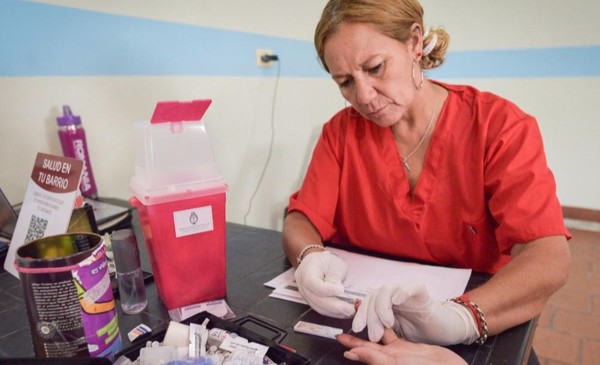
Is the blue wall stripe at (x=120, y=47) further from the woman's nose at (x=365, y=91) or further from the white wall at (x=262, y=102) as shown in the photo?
the woman's nose at (x=365, y=91)

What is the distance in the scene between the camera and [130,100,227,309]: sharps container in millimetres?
630

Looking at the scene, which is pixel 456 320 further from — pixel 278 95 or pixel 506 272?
pixel 278 95

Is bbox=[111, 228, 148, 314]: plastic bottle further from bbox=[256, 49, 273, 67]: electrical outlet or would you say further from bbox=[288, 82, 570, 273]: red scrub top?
bbox=[256, 49, 273, 67]: electrical outlet

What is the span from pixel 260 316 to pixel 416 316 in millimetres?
249

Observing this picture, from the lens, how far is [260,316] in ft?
2.12

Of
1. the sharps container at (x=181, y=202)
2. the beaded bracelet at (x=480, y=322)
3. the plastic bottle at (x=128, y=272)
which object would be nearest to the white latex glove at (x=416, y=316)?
the beaded bracelet at (x=480, y=322)

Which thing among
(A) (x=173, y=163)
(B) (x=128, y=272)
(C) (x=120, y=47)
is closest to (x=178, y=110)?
(A) (x=173, y=163)

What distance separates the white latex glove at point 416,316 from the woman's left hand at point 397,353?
0.02 m

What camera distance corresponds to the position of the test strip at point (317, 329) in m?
0.59

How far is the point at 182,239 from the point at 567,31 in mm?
2844

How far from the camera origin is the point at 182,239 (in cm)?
65

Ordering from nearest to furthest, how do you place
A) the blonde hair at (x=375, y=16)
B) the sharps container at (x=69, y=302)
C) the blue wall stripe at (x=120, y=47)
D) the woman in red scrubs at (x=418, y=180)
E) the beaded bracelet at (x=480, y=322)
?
the sharps container at (x=69, y=302)
the beaded bracelet at (x=480, y=322)
the woman in red scrubs at (x=418, y=180)
the blonde hair at (x=375, y=16)
the blue wall stripe at (x=120, y=47)

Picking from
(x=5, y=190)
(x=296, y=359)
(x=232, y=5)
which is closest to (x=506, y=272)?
(x=296, y=359)

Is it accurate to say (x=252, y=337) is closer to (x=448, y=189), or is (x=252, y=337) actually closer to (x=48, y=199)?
(x=48, y=199)
